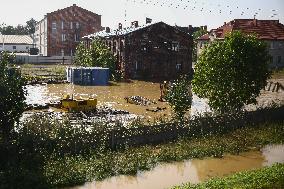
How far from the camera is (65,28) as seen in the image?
7525 centimetres

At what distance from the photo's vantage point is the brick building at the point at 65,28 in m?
74.2

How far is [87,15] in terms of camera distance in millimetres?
77812

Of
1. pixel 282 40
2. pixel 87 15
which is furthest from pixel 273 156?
pixel 87 15

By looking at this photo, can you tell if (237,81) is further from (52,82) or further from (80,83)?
(52,82)

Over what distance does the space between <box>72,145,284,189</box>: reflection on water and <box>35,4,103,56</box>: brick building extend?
2436 inches

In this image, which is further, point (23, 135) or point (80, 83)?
point (80, 83)

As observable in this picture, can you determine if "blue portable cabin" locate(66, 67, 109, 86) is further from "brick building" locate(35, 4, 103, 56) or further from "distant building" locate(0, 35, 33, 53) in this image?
"distant building" locate(0, 35, 33, 53)

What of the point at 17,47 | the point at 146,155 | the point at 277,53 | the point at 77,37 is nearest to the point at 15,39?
the point at 17,47

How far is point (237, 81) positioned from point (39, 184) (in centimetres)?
1529

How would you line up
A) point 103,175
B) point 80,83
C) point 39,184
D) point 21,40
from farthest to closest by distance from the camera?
point 21,40 < point 80,83 < point 103,175 < point 39,184

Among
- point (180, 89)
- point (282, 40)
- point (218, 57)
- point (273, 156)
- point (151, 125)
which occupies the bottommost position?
point (273, 156)

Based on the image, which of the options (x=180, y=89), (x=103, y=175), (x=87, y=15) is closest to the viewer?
(x=103, y=175)

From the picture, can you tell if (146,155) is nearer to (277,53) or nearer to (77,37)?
(277,53)

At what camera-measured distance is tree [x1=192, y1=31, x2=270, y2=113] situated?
23625mm
